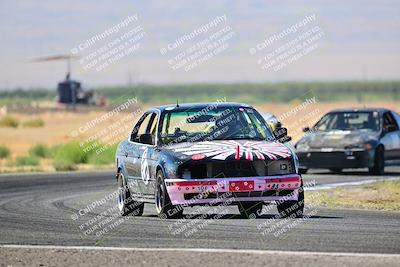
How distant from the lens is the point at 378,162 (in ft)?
90.4

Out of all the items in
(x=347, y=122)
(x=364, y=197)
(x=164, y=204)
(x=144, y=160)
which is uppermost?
(x=347, y=122)

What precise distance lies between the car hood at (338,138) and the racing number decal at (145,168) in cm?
1095

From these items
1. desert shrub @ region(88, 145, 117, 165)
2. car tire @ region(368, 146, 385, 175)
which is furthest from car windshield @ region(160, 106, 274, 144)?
desert shrub @ region(88, 145, 117, 165)

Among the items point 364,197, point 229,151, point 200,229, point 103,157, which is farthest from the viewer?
point 103,157

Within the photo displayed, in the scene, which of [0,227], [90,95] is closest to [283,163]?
[0,227]

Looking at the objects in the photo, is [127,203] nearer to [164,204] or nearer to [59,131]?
[164,204]

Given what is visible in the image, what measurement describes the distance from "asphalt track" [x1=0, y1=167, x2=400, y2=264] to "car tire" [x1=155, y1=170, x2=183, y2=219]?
0.15 m

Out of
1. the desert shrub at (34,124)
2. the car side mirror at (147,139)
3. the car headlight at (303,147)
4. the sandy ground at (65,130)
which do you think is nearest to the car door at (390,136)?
the car headlight at (303,147)

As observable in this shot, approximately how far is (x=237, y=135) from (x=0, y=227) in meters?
3.30

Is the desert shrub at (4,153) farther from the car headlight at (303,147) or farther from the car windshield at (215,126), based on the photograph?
the car windshield at (215,126)

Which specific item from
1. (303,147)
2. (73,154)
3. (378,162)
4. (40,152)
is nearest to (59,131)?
(40,152)

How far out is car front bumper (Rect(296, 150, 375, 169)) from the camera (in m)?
27.1

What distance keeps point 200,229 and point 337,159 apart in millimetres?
13325

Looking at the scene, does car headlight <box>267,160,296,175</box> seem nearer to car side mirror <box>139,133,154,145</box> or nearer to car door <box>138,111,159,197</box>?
car door <box>138,111,159,197</box>
